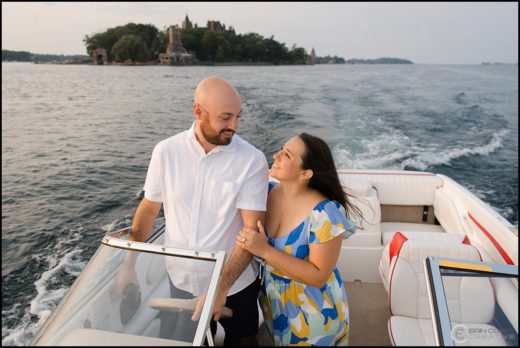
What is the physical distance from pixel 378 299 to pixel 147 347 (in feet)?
7.41

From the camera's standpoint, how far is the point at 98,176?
8.75 metres

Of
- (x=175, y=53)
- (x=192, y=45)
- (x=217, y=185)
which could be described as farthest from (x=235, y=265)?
(x=192, y=45)

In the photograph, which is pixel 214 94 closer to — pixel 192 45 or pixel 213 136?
pixel 213 136

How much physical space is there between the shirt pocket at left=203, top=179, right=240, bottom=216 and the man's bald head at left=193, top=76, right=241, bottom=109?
279 millimetres

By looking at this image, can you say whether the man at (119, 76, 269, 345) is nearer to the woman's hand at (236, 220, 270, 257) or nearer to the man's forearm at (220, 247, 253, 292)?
the man's forearm at (220, 247, 253, 292)

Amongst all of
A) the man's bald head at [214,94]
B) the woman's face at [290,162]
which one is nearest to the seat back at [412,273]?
the woman's face at [290,162]

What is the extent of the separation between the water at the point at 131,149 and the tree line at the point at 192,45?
122 feet

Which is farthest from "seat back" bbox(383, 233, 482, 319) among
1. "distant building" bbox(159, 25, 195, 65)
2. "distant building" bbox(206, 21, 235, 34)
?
"distant building" bbox(206, 21, 235, 34)

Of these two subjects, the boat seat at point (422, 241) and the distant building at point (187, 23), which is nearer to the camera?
the boat seat at point (422, 241)

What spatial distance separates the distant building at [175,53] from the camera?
5266 cm

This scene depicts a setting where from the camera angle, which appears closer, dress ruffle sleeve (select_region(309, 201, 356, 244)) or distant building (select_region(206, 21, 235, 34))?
dress ruffle sleeve (select_region(309, 201, 356, 244))

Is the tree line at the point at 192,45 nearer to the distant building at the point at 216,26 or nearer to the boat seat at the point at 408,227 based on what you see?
the distant building at the point at 216,26

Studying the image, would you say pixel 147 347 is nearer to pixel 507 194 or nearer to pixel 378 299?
pixel 378 299

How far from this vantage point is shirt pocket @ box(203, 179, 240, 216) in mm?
1502
